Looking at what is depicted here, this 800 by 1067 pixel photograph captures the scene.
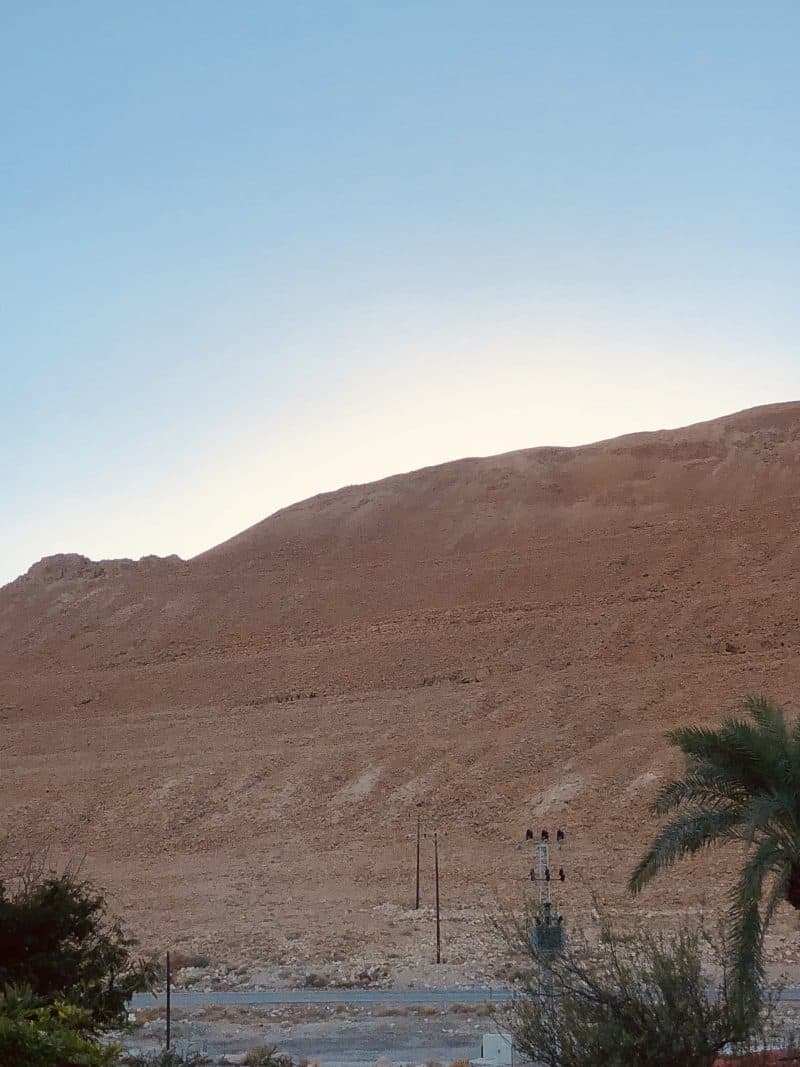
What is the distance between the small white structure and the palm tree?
11.2 feet

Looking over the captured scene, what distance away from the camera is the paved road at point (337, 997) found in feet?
70.4

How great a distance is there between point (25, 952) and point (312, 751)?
34201 mm

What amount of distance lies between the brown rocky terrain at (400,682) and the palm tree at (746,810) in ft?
46.5

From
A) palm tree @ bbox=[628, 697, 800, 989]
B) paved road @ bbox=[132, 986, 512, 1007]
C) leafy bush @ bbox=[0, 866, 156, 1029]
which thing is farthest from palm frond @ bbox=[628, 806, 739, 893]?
paved road @ bbox=[132, 986, 512, 1007]

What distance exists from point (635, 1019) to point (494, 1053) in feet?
21.5

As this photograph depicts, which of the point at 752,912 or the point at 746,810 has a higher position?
the point at 746,810

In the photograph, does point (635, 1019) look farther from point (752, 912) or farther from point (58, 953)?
point (58, 953)

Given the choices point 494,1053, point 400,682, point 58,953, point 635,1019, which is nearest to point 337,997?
point 494,1053

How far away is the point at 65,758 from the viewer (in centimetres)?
5212

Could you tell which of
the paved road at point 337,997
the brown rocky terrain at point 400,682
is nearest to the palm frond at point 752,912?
the paved road at point 337,997

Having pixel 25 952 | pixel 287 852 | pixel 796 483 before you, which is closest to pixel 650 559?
pixel 796 483

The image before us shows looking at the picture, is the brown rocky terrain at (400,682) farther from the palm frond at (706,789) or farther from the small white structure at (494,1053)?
the palm frond at (706,789)

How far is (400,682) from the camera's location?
51.1 metres

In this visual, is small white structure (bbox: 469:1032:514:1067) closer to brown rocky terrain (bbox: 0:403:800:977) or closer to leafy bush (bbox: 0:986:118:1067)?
leafy bush (bbox: 0:986:118:1067)
